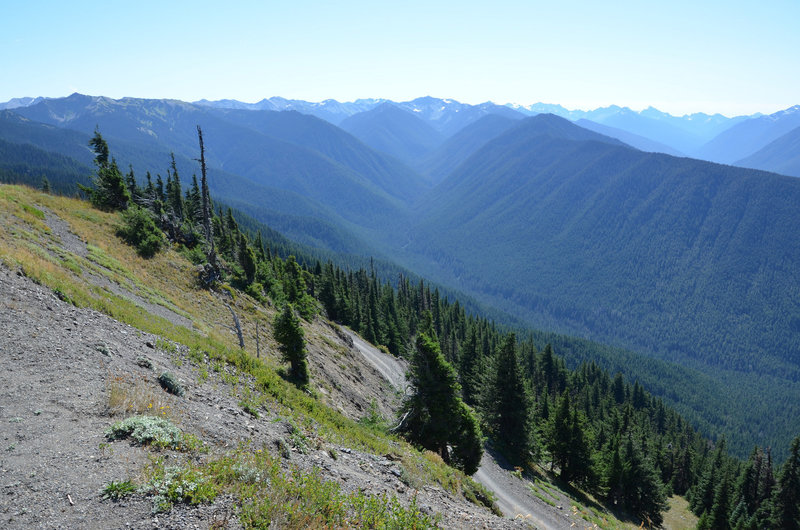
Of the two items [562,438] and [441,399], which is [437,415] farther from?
[562,438]

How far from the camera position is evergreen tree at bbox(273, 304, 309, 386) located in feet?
79.0

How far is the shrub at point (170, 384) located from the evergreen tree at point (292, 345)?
10829mm

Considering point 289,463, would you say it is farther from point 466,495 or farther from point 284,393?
point 466,495

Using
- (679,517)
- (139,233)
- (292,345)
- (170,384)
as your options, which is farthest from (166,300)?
(679,517)

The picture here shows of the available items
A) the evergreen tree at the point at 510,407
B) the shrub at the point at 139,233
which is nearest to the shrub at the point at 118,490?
the shrub at the point at 139,233

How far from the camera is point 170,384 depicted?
13.0 m

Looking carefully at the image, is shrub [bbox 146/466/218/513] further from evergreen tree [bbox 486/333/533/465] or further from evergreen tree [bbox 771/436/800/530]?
evergreen tree [bbox 771/436/800/530]

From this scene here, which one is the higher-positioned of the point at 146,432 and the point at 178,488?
the point at 146,432

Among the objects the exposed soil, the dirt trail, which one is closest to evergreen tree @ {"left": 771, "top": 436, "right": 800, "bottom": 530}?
the dirt trail

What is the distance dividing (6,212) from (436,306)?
8965 cm

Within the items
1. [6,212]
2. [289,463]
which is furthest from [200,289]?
[289,463]

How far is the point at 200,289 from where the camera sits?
3203cm

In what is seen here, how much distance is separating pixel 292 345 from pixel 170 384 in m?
11.1

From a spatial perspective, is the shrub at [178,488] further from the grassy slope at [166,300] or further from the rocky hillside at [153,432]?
the grassy slope at [166,300]
